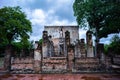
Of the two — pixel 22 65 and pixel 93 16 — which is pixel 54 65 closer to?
pixel 22 65

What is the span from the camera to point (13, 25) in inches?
1626

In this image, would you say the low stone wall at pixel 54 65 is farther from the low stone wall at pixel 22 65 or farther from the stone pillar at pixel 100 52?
the stone pillar at pixel 100 52

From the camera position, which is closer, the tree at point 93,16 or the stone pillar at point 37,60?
the stone pillar at point 37,60

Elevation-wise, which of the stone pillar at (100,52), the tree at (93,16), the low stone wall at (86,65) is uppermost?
the tree at (93,16)

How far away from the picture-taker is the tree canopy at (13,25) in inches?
1612

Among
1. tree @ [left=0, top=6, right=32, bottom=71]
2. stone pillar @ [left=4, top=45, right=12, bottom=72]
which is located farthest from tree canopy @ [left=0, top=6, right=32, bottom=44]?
stone pillar @ [left=4, top=45, right=12, bottom=72]

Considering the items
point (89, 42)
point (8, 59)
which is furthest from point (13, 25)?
point (89, 42)

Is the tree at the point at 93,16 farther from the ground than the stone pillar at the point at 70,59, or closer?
farther from the ground

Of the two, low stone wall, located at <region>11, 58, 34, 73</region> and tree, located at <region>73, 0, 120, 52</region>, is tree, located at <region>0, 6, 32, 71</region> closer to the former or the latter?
tree, located at <region>73, 0, 120, 52</region>

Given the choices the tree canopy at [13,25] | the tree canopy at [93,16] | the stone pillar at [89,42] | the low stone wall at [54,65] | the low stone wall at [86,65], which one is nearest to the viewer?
the low stone wall at [86,65]

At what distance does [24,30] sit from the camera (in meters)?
44.2

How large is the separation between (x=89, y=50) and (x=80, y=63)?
11.4 ft

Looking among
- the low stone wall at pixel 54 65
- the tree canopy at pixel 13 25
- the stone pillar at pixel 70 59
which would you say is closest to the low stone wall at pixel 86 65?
the stone pillar at pixel 70 59

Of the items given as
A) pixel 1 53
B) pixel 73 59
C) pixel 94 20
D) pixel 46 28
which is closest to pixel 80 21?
pixel 94 20
